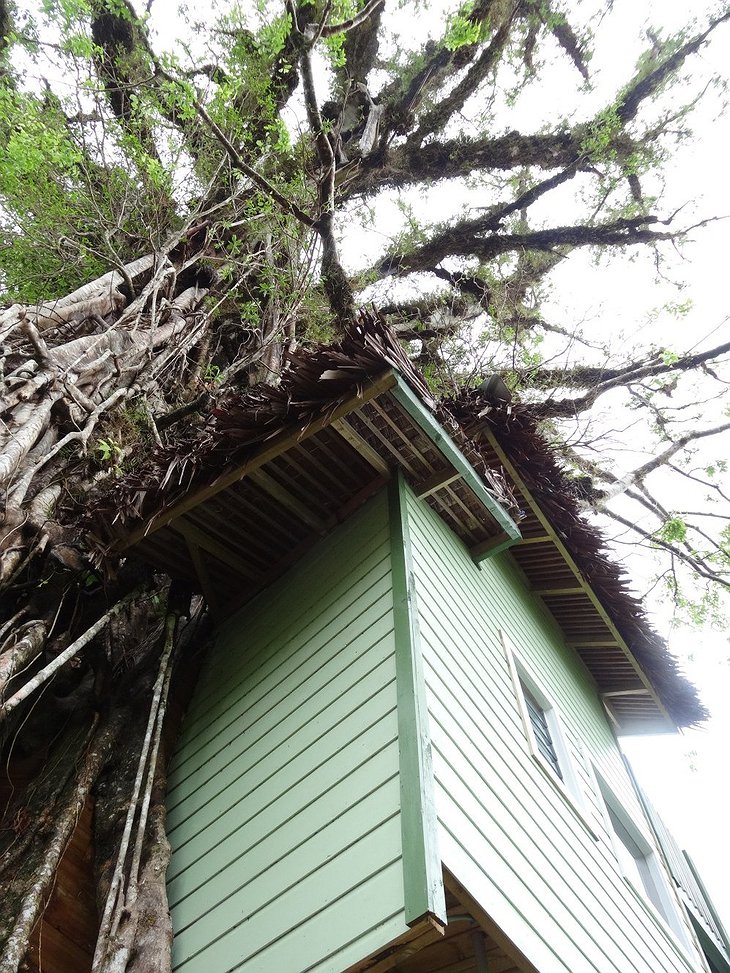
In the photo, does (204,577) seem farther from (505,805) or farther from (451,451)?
(505,805)

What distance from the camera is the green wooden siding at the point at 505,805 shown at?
2859mm

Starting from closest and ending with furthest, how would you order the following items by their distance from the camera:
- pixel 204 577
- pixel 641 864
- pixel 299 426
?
pixel 299 426, pixel 204 577, pixel 641 864

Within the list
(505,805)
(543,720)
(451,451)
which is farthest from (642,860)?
(451,451)

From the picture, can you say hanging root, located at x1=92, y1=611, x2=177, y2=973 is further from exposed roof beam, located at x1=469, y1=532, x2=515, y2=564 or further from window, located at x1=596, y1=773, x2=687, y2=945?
window, located at x1=596, y1=773, x2=687, y2=945

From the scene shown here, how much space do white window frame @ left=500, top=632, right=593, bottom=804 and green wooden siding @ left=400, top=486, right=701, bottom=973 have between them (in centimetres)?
5

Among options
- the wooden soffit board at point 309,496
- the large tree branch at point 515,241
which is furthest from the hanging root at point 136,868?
the large tree branch at point 515,241

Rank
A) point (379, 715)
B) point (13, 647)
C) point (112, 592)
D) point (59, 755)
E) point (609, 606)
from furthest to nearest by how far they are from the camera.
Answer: point (609, 606) < point (112, 592) < point (59, 755) < point (13, 647) < point (379, 715)

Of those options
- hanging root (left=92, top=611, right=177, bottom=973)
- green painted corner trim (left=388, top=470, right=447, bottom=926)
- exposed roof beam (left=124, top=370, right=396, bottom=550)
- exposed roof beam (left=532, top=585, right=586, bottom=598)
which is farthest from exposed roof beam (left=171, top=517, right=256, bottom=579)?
exposed roof beam (left=532, top=585, right=586, bottom=598)

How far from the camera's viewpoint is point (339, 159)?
9312 mm

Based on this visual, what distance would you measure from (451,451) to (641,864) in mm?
4336

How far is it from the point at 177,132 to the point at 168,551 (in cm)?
669

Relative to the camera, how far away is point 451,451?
4.52 m

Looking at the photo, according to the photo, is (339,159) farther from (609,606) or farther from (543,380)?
(609,606)

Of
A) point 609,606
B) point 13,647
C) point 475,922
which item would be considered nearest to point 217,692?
point 13,647
